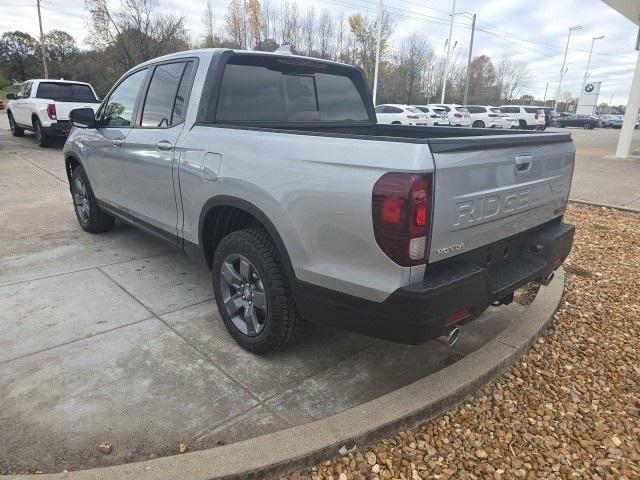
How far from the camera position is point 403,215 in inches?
78.6

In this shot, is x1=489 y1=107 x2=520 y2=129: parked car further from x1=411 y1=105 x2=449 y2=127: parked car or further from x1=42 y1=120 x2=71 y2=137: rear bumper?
x1=42 y1=120 x2=71 y2=137: rear bumper

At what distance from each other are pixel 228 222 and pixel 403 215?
5.05 feet

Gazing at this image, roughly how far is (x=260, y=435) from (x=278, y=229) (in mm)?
1052

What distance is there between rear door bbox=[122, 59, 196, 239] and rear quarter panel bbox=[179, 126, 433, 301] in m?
0.82

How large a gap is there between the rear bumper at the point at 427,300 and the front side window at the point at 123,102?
107 inches

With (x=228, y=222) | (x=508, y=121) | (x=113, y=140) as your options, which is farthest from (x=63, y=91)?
(x=508, y=121)

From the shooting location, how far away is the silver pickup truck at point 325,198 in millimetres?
2082

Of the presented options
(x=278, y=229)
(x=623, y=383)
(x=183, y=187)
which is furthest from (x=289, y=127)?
(x=623, y=383)

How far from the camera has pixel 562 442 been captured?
2.42 metres

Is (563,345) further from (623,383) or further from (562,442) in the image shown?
(562,442)

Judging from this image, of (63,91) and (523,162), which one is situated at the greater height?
Result: (63,91)

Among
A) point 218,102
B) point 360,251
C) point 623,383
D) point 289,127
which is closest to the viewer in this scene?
point 360,251

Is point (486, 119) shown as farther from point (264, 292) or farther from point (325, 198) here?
point (325, 198)

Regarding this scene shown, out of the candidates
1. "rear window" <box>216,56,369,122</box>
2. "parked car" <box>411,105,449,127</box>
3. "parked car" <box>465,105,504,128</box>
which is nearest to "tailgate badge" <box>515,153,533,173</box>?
"rear window" <box>216,56,369,122</box>
